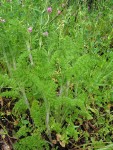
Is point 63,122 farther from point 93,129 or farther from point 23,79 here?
point 23,79

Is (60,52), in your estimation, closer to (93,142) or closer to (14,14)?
(14,14)

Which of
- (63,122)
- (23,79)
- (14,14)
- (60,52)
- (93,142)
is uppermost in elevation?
(14,14)

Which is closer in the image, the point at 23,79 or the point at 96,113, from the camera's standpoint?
the point at 23,79

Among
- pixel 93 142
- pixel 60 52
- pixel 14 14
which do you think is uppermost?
pixel 14 14

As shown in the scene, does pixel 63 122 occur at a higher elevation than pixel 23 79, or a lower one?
lower

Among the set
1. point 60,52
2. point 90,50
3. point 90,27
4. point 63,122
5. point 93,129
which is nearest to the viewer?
point 60,52

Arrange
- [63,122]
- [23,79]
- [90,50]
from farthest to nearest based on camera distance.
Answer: [90,50] < [63,122] < [23,79]

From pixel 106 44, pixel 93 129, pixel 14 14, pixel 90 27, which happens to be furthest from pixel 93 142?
pixel 90 27

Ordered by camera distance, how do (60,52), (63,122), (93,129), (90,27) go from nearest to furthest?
(60,52) → (63,122) → (93,129) → (90,27)

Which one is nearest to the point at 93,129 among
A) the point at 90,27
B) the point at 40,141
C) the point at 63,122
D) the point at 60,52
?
the point at 63,122
